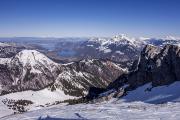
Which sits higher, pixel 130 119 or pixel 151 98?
pixel 130 119

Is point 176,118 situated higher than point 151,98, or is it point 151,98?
point 176,118

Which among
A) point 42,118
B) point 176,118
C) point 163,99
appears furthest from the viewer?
point 163,99

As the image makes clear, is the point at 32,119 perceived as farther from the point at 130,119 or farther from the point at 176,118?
the point at 176,118

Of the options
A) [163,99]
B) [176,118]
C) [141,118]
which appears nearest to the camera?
[176,118]

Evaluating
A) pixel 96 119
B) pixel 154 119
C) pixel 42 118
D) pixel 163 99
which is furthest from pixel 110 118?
pixel 163 99

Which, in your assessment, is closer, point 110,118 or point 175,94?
point 110,118

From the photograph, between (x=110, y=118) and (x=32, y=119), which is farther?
(x=32, y=119)

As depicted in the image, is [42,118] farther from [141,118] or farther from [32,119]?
[141,118]

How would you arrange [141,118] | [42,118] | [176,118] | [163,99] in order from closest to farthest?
[176,118], [141,118], [42,118], [163,99]

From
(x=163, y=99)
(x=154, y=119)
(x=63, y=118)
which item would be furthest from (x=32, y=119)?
(x=163, y=99)
